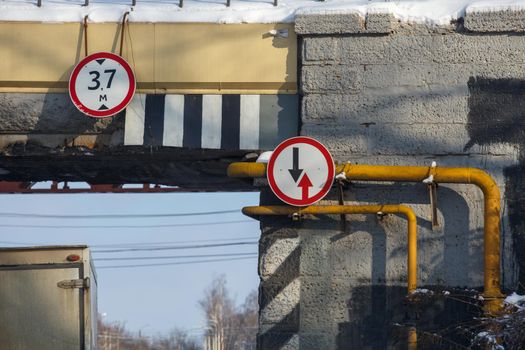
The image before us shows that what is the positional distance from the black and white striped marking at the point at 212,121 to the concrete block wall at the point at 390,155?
264mm

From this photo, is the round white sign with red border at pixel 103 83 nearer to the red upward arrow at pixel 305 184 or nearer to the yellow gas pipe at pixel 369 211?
the yellow gas pipe at pixel 369 211

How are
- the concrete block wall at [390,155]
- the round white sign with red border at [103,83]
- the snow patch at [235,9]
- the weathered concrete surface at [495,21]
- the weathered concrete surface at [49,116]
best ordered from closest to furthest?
the concrete block wall at [390,155] → the weathered concrete surface at [495,21] → the snow patch at [235,9] → the round white sign with red border at [103,83] → the weathered concrete surface at [49,116]

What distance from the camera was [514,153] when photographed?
32.2ft

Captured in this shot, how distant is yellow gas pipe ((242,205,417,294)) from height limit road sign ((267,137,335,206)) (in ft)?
0.52

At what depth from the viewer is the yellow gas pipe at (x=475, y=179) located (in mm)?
9367

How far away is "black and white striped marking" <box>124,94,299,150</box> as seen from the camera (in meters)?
10.2

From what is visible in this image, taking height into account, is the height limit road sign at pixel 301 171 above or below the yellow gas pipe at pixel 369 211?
above

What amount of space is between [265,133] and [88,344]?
254 cm

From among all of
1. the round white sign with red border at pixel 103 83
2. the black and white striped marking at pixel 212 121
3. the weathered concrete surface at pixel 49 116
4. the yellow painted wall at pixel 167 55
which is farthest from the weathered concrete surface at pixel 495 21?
the weathered concrete surface at pixel 49 116

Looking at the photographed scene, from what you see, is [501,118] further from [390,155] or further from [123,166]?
[123,166]

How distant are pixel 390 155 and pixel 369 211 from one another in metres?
0.65

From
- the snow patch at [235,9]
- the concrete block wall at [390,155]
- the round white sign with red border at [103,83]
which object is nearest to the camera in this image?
the concrete block wall at [390,155]

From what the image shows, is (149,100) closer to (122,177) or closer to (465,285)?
(122,177)

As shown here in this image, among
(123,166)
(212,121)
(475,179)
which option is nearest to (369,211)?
(475,179)
